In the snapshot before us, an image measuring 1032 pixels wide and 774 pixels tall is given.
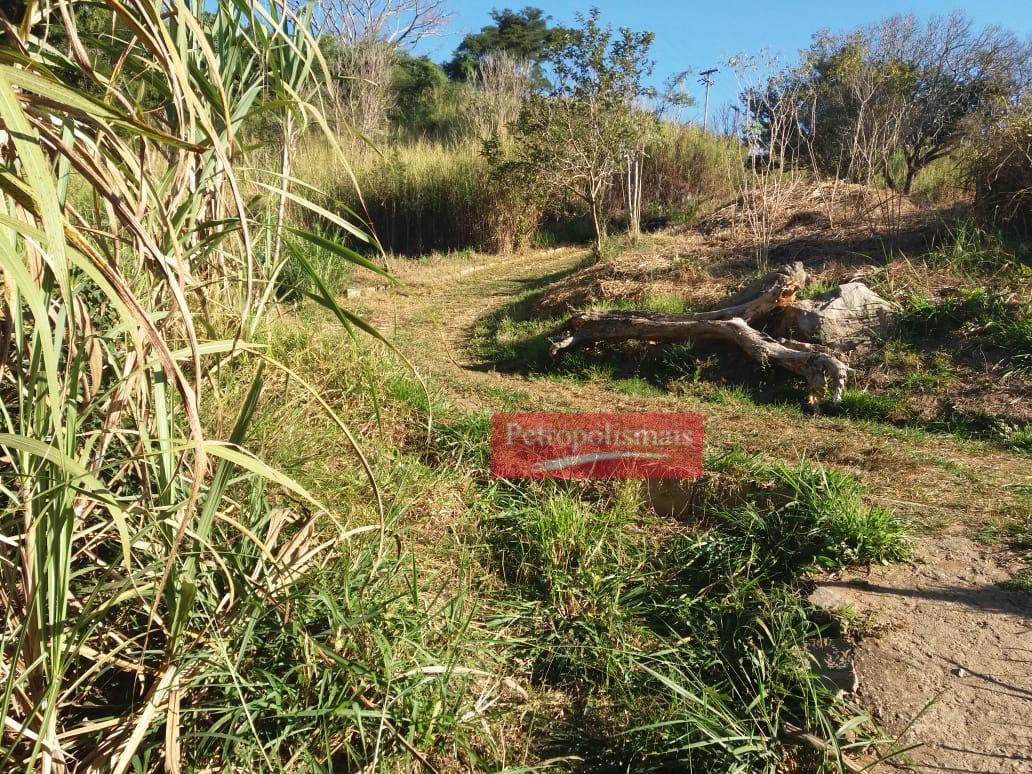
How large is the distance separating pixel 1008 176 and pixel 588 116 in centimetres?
616

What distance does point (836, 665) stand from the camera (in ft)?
8.61

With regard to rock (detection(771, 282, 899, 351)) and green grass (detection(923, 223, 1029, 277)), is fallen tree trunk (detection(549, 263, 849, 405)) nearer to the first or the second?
rock (detection(771, 282, 899, 351))

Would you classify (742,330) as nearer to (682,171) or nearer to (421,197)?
(421,197)

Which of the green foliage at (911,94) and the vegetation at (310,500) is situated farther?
the green foliage at (911,94)

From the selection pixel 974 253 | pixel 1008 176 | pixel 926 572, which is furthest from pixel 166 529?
pixel 1008 176

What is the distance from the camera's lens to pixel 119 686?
2053mm

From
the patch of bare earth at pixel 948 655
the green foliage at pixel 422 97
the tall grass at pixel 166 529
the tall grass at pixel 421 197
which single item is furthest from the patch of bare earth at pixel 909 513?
the green foliage at pixel 422 97

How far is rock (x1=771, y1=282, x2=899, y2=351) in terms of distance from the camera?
6.03 meters

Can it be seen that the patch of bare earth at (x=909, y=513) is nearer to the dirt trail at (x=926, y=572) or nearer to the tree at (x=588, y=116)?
the dirt trail at (x=926, y=572)

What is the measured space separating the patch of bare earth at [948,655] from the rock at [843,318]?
295 cm

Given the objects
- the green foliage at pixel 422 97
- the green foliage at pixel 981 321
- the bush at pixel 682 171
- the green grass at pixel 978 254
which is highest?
the green foliage at pixel 422 97

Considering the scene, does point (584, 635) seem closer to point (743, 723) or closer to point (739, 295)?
point (743, 723)

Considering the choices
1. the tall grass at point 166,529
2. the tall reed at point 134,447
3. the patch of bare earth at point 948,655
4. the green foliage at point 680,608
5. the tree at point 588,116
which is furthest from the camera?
the tree at point 588,116

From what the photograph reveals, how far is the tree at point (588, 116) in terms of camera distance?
1155 cm
